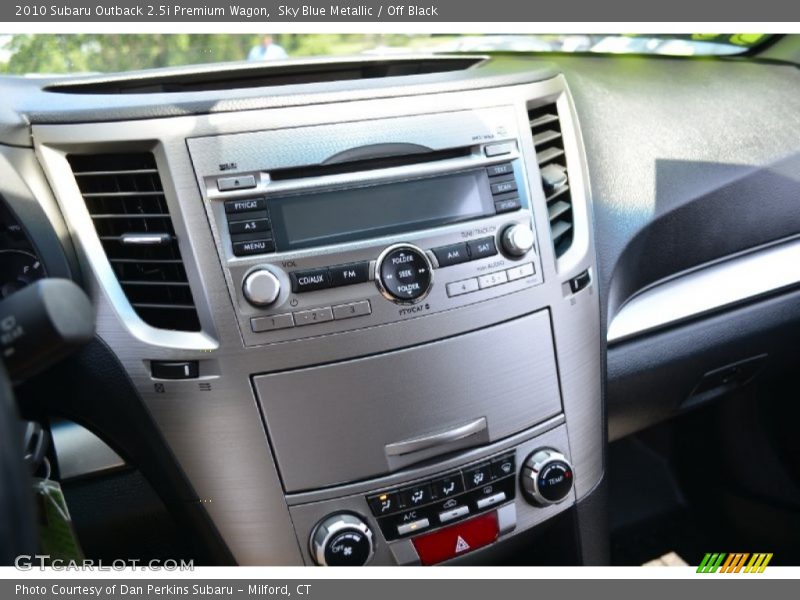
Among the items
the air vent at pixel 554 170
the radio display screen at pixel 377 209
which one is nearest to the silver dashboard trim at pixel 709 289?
the air vent at pixel 554 170

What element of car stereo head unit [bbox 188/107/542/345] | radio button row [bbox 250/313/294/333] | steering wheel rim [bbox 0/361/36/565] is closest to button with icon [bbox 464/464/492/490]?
car stereo head unit [bbox 188/107/542/345]

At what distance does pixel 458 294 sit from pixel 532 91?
0.36 metres

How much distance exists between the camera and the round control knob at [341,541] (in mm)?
1218

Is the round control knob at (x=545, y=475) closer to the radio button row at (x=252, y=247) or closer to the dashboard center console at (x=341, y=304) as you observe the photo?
the dashboard center console at (x=341, y=304)

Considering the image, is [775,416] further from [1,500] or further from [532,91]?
[1,500]

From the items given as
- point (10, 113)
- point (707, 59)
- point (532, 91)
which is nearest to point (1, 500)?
point (10, 113)

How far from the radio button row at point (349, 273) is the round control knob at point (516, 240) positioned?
23cm

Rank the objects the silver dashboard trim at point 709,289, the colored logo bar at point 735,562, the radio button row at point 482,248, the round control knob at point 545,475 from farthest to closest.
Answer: the colored logo bar at point 735,562, the silver dashboard trim at point 709,289, the round control knob at point 545,475, the radio button row at point 482,248

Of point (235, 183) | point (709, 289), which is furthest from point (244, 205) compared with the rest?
point (709, 289)

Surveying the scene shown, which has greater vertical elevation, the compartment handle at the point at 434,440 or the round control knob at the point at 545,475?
the compartment handle at the point at 434,440

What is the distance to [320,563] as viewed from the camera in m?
1.23

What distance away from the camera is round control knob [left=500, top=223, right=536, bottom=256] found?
1234 mm

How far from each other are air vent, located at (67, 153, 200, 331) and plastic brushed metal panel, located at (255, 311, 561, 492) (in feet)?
0.55

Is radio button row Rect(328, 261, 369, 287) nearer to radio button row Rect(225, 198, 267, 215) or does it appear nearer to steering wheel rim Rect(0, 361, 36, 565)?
radio button row Rect(225, 198, 267, 215)
